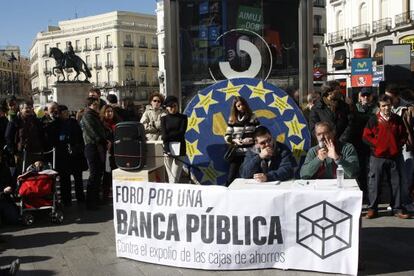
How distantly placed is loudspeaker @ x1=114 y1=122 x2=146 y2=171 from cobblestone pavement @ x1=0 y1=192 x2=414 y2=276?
0.91 metres

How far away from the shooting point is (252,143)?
6.88m

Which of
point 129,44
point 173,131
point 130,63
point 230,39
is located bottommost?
point 173,131

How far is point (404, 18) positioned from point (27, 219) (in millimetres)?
37565

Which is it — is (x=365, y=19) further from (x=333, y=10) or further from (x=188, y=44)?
(x=188, y=44)

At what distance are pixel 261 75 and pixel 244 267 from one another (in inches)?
146

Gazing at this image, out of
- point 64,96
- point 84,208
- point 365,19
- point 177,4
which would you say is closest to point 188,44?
point 177,4

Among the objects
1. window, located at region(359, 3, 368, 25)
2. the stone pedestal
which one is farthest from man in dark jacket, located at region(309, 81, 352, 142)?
window, located at region(359, 3, 368, 25)

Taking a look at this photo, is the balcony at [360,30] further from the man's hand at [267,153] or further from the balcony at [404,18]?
the man's hand at [267,153]

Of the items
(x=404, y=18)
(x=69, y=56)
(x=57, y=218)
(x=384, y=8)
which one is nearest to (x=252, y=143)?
(x=57, y=218)

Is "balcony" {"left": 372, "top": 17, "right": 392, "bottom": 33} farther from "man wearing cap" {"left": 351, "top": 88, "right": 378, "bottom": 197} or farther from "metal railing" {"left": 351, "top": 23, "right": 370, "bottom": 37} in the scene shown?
"man wearing cap" {"left": 351, "top": 88, "right": 378, "bottom": 197}

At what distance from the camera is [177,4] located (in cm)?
758

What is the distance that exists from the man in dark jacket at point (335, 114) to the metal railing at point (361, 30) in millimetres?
39254

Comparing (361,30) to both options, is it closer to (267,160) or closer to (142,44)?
(267,160)

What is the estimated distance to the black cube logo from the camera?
14.8ft
